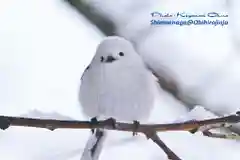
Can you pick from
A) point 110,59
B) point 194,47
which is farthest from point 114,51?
point 194,47

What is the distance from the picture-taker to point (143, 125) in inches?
34.4

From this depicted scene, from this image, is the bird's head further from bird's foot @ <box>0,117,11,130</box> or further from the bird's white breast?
bird's foot @ <box>0,117,11,130</box>

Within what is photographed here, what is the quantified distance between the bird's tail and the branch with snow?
0.02 metres

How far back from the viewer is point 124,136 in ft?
2.88

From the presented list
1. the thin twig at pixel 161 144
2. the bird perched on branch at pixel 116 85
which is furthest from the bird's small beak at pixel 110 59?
the thin twig at pixel 161 144

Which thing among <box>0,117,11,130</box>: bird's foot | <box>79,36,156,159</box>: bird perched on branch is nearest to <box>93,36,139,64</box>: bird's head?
<box>79,36,156,159</box>: bird perched on branch

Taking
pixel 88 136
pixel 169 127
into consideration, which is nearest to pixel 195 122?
pixel 169 127

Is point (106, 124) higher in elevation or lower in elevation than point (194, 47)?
lower

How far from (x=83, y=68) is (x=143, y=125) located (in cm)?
10

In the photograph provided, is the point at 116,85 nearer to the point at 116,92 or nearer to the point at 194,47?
the point at 116,92

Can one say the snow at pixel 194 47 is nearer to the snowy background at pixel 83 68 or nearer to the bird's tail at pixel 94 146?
the snowy background at pixel 83 68

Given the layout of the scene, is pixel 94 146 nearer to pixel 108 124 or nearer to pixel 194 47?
pixel 108 124

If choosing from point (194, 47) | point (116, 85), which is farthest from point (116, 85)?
point (194, 47)

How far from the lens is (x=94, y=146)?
0.88 meters
